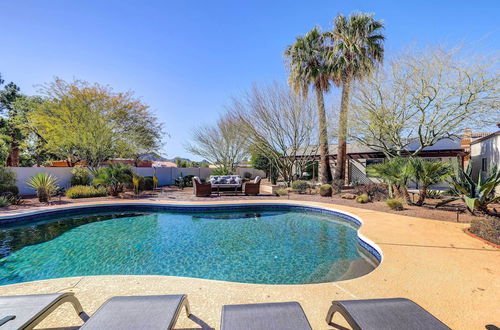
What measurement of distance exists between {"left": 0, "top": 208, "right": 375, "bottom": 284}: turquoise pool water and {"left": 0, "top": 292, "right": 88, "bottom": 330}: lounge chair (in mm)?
2429

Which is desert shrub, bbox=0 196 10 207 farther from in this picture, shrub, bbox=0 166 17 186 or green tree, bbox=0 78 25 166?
green tree, bbox=0 78 25 166

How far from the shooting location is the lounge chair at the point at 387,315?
191cm

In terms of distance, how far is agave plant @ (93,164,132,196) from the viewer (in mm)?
11891

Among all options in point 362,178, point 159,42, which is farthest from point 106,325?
point 362,178

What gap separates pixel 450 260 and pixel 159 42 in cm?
1277

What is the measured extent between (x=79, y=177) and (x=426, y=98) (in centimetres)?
1931

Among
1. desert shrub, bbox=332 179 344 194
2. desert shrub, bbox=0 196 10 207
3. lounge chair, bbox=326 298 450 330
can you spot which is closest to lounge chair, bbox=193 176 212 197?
desert shrub, bbox=332 179 344 194

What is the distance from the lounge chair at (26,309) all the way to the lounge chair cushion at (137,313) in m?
0.49

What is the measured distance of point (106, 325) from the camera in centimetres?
188

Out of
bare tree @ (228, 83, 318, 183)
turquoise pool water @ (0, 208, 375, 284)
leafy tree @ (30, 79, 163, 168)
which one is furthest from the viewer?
bare tree @ (228, 83, 318, 183)

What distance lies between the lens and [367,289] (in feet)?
10.7

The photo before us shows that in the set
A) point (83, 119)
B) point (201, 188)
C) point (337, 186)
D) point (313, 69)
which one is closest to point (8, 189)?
point (83, 119)

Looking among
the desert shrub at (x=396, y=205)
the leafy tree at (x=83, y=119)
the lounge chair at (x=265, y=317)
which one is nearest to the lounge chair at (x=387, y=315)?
the lounge chair at (x=265, y=317)

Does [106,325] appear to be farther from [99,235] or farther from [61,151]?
[61,151]
